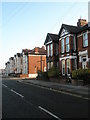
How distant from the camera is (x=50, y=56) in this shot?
35750mm

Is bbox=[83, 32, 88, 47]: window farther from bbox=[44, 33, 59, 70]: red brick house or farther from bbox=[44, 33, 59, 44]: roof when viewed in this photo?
bbox=[44, 33, 59, 44]: roof

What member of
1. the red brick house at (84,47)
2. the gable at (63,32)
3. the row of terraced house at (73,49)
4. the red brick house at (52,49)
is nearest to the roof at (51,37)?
the red brick house at (52,49)

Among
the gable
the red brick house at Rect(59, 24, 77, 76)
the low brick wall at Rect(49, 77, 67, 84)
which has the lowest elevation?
the low brick wall at Rect(49, 77, 67, 84)

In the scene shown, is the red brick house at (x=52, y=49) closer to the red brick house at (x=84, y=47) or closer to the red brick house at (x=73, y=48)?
the red brick house at (x=73, y=48)

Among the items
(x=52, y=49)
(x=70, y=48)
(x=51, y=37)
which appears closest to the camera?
(x=70, y=48)

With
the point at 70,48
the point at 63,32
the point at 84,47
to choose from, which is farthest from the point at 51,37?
the point at 84,47

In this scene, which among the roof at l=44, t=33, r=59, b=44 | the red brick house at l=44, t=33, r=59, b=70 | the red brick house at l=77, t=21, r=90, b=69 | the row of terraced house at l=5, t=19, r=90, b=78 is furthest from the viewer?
the roof at l=44, t=33, r=59, b=44

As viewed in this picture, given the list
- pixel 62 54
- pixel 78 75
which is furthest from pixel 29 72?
pixel 78 75

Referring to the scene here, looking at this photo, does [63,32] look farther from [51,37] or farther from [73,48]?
[51,37]

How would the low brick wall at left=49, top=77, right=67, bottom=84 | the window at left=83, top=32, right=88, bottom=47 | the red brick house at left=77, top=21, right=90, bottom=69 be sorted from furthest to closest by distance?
the window at left=83, top=32, right=88, bottom=47, the low brick wall at left=49, top=77, right=67, bottom=84, the red brick house at left=77, top=21, right=90, bottom=69

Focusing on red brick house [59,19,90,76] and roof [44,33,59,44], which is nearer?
red brick house [59,19,90,76]

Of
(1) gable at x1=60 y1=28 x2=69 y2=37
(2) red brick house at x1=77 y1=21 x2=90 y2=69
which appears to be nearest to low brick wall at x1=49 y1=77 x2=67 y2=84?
(2) red brick house at x1=77 y1=21 x2=90 y2=69

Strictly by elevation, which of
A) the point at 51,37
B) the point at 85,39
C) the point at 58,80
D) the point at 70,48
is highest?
the point at 51,37

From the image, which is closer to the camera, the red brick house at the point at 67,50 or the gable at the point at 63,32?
the red brick house at the point at 67,50
